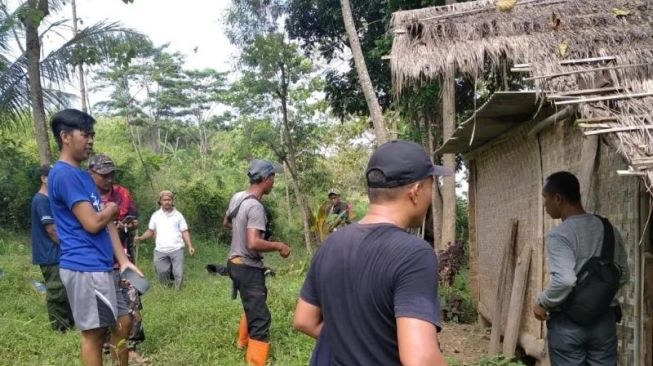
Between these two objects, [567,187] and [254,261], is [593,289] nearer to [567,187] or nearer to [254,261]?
[567,187]

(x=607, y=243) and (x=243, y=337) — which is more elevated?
(x=607, y=243)

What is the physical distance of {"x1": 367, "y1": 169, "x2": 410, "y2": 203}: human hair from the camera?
2.04m

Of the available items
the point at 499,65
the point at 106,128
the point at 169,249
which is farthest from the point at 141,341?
the point at 106,128

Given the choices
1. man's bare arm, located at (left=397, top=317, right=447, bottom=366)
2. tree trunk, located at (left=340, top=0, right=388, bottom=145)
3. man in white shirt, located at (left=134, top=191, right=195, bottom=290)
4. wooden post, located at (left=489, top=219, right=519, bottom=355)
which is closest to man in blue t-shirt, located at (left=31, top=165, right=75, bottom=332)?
man in white shirt, located at (left=134, top=191, right=195, bottom=290)

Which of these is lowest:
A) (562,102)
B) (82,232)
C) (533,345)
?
(533,345)

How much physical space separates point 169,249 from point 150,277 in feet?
7.77

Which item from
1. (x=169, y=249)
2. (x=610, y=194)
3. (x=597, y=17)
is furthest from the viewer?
(x=169, y=249)

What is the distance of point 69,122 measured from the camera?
384 cm

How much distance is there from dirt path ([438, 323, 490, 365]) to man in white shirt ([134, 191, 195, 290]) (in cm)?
370

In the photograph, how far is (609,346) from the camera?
3621 mm

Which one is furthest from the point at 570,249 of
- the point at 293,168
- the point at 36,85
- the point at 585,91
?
the point at 293,168

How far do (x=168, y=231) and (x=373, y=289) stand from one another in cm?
761

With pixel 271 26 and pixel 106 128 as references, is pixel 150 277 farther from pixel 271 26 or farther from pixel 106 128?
pixel 106 128

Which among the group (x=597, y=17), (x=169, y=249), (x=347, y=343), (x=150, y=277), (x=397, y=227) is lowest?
(x=150, y=277)
